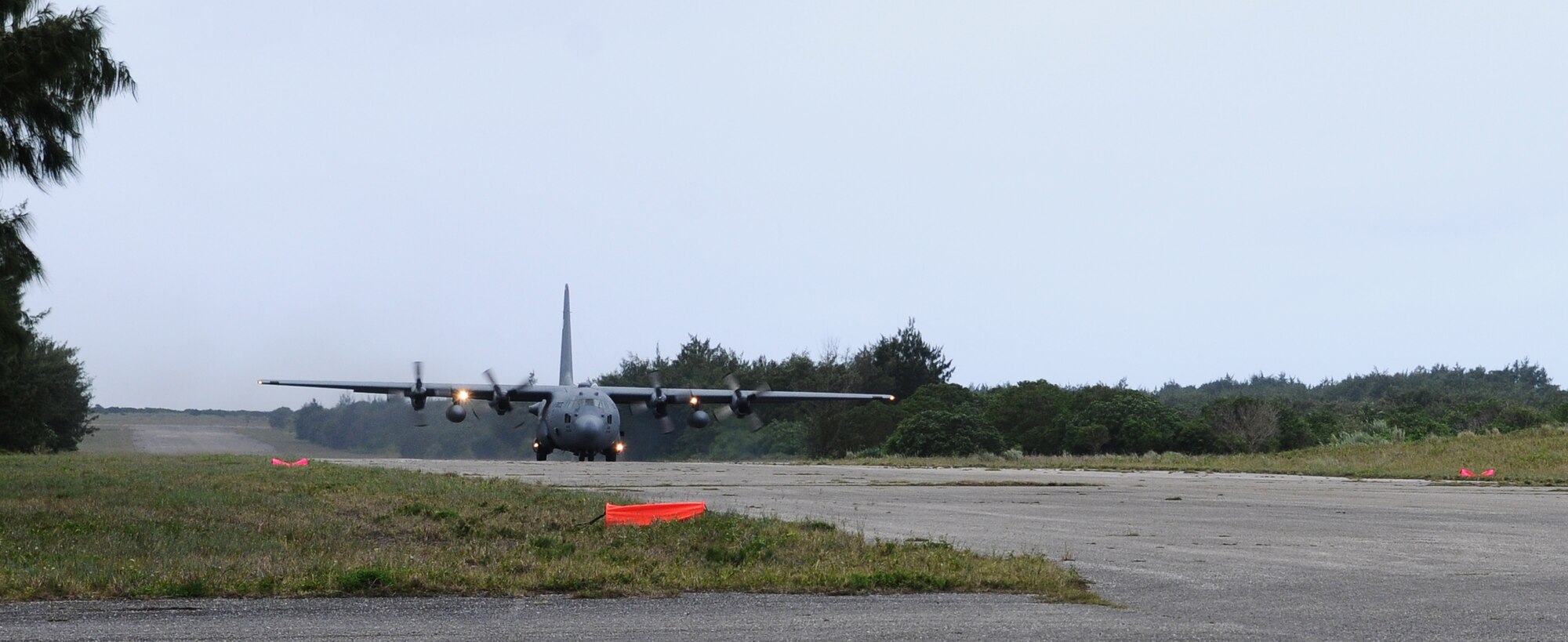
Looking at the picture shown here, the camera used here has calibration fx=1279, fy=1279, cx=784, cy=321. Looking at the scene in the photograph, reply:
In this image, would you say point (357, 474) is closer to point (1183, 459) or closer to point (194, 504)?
point (194, 504)

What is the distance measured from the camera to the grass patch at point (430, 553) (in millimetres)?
8344

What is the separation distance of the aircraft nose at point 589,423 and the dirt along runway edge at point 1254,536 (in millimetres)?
17347

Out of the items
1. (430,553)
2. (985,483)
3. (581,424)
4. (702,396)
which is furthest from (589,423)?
(430,553)

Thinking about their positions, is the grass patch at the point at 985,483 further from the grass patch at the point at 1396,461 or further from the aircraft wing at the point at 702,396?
the aircraft wing at the point at 702,396

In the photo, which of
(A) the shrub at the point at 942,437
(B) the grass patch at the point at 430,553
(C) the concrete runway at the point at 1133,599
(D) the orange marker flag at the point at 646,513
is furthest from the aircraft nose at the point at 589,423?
(D) the orange marker flag at the point at 646,513

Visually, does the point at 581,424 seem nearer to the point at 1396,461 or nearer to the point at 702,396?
the point at 702,396

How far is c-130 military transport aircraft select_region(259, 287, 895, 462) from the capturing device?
1693 inches

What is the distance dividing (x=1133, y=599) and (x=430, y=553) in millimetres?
5375

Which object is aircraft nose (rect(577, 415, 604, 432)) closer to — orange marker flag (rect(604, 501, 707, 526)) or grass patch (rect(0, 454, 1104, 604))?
grass patch (rect(0, 454, 1104, 604))

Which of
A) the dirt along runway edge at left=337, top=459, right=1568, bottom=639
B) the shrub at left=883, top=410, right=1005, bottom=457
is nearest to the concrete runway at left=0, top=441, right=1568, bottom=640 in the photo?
the dirt along runway edge at left=337, top=459, right=1568, bottom=639

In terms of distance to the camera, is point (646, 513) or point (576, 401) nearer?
point (646, 513)

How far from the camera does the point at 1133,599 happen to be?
27.1 feet

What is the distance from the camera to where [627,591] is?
27.6 feet

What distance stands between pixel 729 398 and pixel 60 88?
39034 millimetres
